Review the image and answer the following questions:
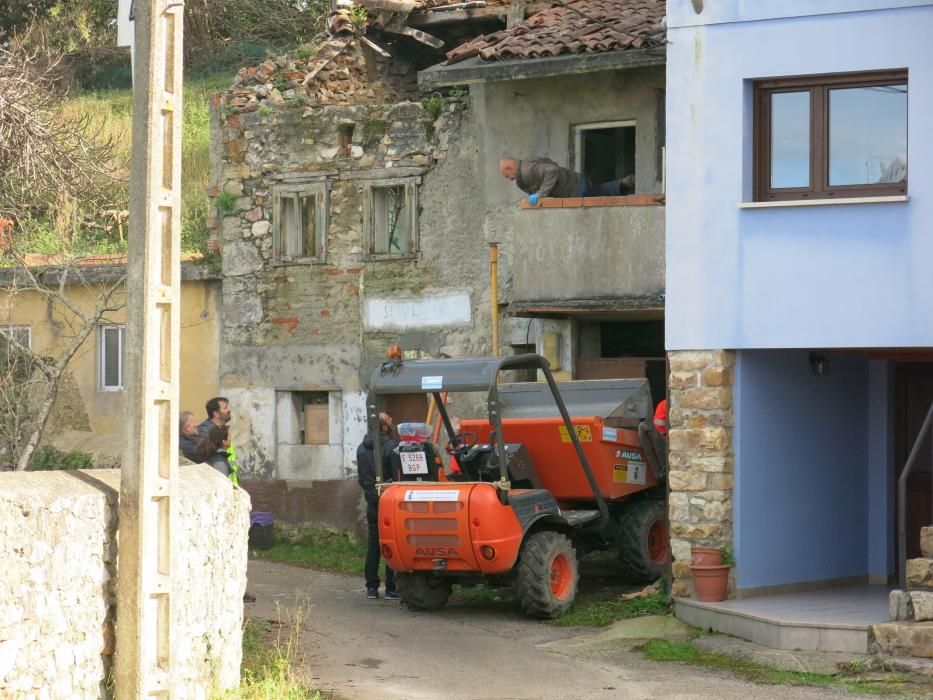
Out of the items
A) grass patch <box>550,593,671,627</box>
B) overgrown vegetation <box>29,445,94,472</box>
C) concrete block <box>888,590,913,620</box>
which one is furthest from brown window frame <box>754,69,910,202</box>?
overgrown vegetation <box>29,445,94,472</box>

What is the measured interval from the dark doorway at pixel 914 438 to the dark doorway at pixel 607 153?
15.1ft

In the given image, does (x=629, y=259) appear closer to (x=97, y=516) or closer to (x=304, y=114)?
(x=304, y=114)

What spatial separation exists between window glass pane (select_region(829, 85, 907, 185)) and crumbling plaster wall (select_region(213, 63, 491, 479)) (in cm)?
654

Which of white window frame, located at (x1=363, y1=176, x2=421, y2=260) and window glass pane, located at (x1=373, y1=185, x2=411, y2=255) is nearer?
white window frame, located at (x1=363, y1=176, x2=421, y2=260)

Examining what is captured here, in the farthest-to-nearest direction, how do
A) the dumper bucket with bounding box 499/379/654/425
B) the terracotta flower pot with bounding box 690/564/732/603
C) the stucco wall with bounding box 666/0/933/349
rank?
the dumper bucket with bounding box 499/379/654/425 → the terracotta flower pot with bounding box 690/564/732/603 → the stucco wall with bounding box 666/0/933/349

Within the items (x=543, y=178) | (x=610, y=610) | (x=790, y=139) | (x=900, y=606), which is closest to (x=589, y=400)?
(x=610, y=610)

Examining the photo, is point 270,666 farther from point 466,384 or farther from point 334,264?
point 334,264

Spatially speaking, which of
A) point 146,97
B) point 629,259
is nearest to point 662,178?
point 629,259

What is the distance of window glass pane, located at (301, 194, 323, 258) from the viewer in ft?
68.3

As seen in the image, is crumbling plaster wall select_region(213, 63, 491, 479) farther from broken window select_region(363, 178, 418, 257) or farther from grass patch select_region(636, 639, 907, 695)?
→ grass patch select_region(636, 639, 907, 695)

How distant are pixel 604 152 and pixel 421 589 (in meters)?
6.94

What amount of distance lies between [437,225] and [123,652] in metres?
12.4

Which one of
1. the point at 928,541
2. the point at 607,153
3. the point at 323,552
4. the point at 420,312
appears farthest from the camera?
the point at 420,312

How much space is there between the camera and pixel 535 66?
18.0m
